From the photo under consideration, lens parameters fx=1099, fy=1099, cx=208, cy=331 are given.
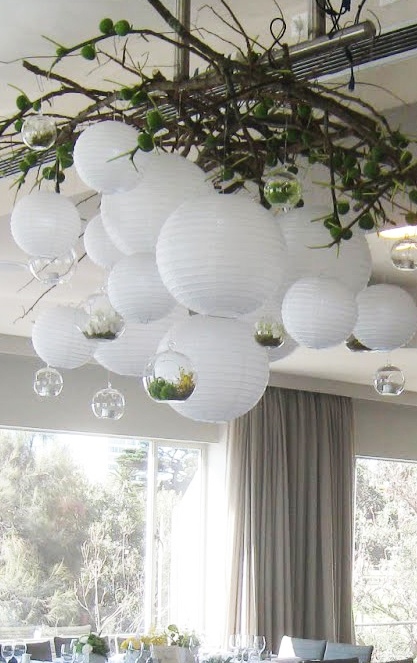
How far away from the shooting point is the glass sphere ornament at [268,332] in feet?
9.23

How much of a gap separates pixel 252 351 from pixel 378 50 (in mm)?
844

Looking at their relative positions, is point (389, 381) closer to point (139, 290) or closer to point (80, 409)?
point (139, 290)

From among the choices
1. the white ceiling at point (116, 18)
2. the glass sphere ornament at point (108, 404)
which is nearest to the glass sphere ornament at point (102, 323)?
the white ceiling at point (116, 18)

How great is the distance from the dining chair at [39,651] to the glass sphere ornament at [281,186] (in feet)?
19.4

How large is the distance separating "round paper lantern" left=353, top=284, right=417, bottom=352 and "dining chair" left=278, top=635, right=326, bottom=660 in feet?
20.0

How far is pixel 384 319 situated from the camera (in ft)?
9.43

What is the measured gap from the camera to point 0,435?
28.8 ft

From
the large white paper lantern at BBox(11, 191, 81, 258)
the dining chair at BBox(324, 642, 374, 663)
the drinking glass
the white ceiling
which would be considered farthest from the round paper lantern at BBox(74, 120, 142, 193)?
the dining chair at BBox(324, 642, 374, 663)

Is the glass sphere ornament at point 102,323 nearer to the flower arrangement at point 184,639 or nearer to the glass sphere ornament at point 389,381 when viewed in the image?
the glass sphere ornament at point 389,381

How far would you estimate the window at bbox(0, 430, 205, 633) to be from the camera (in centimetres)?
876

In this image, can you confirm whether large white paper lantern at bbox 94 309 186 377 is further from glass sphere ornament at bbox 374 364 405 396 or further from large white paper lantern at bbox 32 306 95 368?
glass sphere ornament at bbox 374 364 405 396

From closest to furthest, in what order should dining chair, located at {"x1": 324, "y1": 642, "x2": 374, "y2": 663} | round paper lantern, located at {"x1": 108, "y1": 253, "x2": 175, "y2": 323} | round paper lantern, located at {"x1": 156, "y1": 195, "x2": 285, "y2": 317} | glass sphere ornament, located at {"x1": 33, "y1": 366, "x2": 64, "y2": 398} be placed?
round paper lantern, located at {"x1": 156, "y1": 195, "x2": 285, "y2": 317}
round paper lantern, located at {"x1": 108, "y1": 253, "x2": 175, "y2": 323}
glass sphere ornament, located at {"x1": 33, "y1": 366, "x2": 64, "y2": 398}
dining chair, located at {"x1": 324, "y1": 642, "x2": 374, "y2": 663}

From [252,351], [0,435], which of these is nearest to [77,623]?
[0,435]

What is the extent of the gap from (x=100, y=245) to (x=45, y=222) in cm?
23
